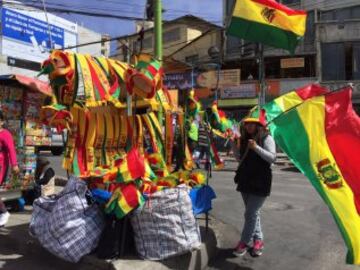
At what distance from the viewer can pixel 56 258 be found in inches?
236

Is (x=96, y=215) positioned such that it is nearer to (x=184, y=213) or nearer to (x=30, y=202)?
(x=184, y=213)

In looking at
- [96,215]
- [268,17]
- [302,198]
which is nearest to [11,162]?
[96,215]

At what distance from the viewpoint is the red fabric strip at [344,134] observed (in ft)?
18.0

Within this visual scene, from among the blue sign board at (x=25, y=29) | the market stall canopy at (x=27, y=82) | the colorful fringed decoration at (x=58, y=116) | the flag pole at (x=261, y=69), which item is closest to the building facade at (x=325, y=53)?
the flag pole at (x=261, y=69)

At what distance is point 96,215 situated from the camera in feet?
18.6

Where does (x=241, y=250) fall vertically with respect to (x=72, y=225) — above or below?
below

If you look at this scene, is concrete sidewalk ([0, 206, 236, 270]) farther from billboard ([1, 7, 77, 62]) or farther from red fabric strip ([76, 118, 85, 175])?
billboard ([1, 7, 77, 62])

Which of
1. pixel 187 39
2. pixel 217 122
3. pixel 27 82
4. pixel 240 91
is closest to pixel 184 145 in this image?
pixel 27 82

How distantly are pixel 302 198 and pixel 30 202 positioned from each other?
5.69 meters

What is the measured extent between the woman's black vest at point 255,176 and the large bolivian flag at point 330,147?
1.29 feet

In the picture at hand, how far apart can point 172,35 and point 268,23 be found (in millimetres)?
46190

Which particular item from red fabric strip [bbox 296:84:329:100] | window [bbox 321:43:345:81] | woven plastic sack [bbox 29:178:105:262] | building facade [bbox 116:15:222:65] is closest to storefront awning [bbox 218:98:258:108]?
building facade [bbox 116:15:222:65]

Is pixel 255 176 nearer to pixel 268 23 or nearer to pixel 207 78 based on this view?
pixel 268 23

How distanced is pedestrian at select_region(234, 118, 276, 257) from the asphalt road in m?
0.40
